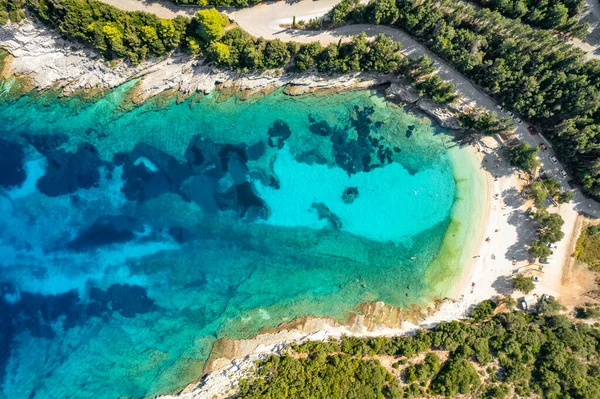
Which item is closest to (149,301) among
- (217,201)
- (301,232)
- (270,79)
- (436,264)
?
A: (217,201)

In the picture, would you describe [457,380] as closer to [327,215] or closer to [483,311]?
[483,311]

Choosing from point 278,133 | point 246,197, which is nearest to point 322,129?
point 278,133

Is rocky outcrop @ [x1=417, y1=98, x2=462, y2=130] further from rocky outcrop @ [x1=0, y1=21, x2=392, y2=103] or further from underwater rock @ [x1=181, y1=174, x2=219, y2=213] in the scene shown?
underwater rock @ [x1=181, y1=174, x2=219, y2=213]

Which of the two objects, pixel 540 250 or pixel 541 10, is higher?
pixel 541 10

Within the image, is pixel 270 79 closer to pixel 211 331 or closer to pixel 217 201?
pixel 217 201

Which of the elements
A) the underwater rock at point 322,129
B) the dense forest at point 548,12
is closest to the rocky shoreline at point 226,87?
the underwater rock at point 322,129

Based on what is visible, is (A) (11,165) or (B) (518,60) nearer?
(B) (518,60)

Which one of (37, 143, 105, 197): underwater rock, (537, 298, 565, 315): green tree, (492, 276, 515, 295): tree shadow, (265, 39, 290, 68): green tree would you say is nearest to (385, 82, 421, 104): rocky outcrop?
(265, 39, 290, 68): green tree
